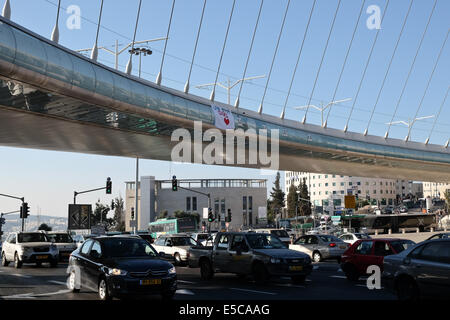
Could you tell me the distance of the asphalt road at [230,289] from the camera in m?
12.8

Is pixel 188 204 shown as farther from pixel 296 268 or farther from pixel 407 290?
pixel 407 290

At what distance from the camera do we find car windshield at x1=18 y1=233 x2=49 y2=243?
24942 millimetres

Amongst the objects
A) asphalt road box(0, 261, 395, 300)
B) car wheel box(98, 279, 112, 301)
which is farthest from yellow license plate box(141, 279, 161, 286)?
asphalt road box(0, 261, 395, 300)

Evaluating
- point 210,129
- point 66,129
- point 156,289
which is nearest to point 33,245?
point 66,129

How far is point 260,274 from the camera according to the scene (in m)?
15.8

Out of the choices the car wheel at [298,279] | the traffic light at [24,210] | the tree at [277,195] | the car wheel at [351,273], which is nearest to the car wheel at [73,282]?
the car wheel at [298,279]

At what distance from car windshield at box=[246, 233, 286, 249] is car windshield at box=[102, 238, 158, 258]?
4469mm

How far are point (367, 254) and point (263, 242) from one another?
339 cm

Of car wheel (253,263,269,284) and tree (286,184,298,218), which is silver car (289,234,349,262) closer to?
car wheel (253,263,269,284)

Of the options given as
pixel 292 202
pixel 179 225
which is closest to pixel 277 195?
pixel 292 202

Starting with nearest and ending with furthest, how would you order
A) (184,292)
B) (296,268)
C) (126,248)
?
(126,248) < (184,292) < (296,268)
